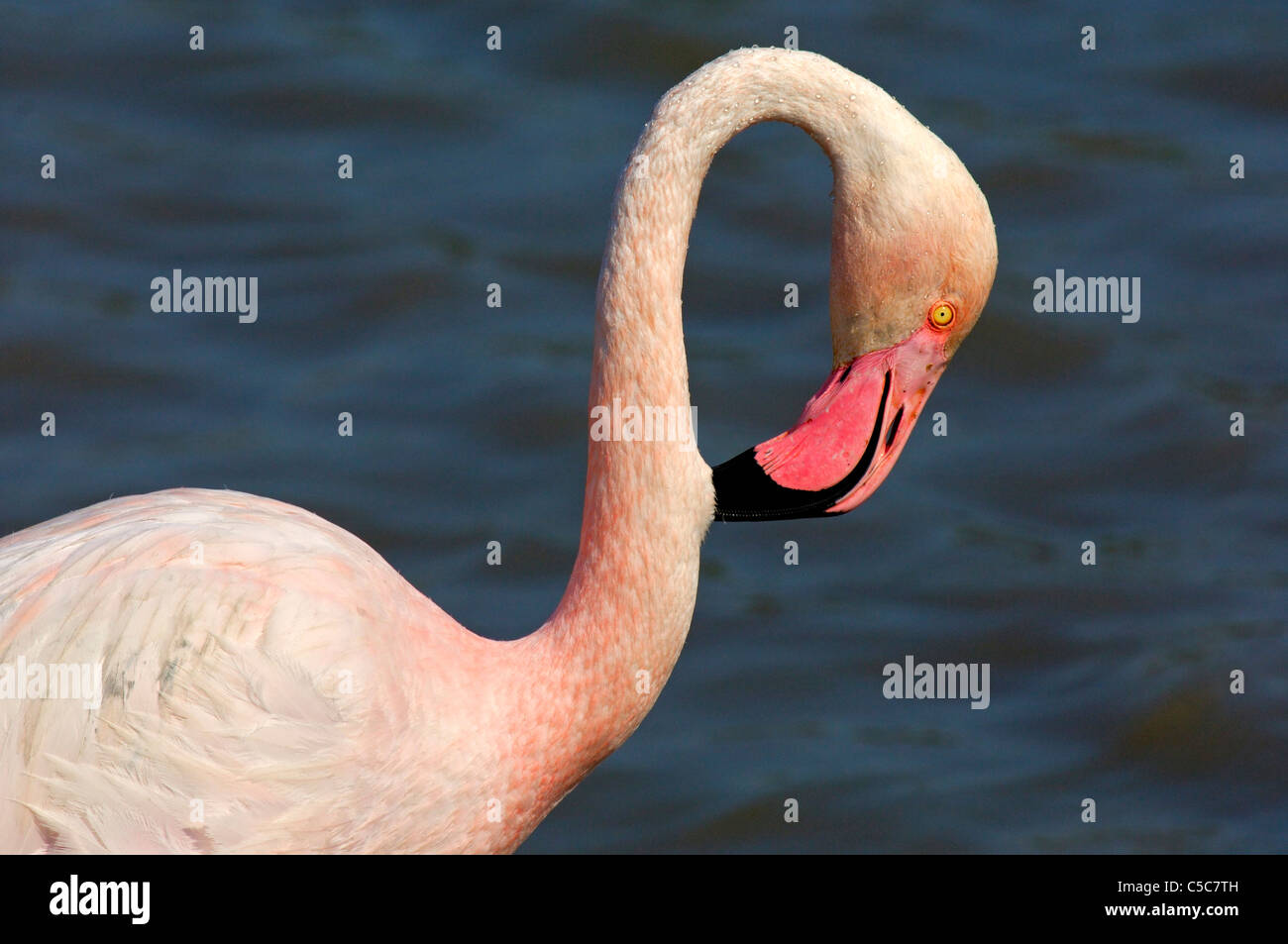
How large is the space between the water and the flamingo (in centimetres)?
211

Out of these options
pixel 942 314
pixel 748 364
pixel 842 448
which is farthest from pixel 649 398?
pixel 748 364

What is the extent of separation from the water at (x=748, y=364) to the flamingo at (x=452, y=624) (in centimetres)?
211

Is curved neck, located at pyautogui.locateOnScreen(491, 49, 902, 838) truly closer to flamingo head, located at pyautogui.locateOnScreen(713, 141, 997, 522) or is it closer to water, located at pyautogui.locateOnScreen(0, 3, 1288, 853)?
flamingo head, located at pyautogui.locateOnScreen(713, 141, 997, 522)

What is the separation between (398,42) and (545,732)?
5.98m

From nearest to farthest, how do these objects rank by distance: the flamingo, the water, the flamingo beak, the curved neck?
1. the flamingo
2. the curved neck
3. the flamingo beak
4. the water

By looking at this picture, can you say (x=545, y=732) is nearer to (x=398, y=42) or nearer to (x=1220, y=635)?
(x=1220, y=635)

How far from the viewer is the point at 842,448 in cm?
393

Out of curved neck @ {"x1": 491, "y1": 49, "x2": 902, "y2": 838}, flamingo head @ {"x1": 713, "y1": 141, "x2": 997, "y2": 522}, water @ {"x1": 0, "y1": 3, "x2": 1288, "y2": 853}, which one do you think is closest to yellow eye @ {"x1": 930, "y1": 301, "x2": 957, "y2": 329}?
flamingo head @ {"x1": 713, "y1": 141, "x2": 997, "y2": 522}

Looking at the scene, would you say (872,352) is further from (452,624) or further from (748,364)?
(748,364)

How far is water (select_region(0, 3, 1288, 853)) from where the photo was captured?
629cm

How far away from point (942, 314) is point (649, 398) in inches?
25.9

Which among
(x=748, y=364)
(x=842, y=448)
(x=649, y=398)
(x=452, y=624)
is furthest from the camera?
(x=748, y=364)

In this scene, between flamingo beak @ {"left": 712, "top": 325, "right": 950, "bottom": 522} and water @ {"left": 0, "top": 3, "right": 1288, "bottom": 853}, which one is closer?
flamingo beak @ {"left": 712, "top": 325, "right": 950, "bottom": 522}

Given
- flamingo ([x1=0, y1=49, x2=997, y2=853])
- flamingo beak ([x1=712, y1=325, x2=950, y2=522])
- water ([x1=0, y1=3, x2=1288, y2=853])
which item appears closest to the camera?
flamingo ([x1=0, y1=49, x2=997, y2=853])
